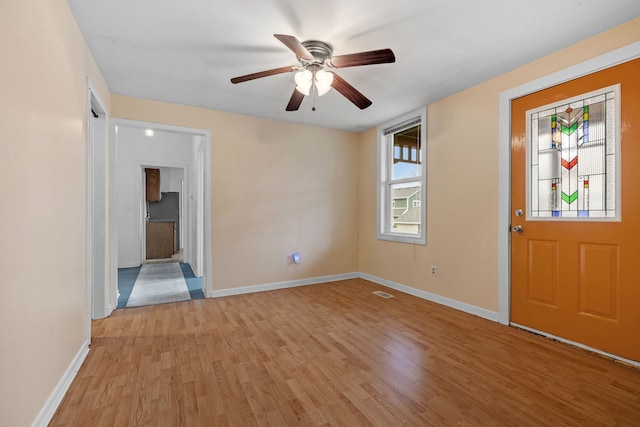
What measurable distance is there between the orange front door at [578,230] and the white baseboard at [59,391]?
354 centimetres

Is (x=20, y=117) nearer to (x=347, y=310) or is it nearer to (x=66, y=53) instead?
(x=66, y=53)

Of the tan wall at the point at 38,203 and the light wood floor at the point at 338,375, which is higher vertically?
the tan wall at the point at 38,203

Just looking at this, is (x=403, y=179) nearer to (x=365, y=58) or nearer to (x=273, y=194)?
(x=273, y=194)

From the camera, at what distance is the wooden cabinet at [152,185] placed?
24.5 feet

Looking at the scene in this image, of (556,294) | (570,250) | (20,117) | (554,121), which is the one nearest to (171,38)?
(20,117)

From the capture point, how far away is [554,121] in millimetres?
2531

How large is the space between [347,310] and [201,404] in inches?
74.5

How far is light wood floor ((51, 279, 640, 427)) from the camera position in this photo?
158 cm

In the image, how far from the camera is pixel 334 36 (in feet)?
7.32

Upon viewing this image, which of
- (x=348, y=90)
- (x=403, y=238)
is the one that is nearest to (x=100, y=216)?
(x=348, y=90)

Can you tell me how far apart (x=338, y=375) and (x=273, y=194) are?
2781mm

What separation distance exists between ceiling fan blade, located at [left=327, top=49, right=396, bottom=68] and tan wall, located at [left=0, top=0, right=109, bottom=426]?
5.58 ft

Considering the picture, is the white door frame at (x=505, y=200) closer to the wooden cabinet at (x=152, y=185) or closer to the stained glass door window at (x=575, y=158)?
the stained glass door window at (x=575, y=158)

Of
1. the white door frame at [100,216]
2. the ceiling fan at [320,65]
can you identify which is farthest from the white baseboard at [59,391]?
the ceiling fan at [320,65]
